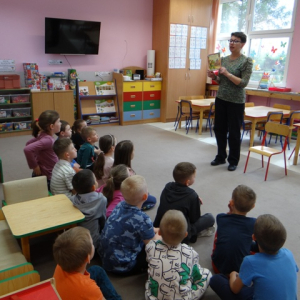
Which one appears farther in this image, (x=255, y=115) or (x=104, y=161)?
(x=255, y=115)

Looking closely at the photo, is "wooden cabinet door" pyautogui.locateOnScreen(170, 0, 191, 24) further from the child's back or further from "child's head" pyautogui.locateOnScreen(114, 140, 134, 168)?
the child's back

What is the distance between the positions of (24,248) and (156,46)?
632 cm

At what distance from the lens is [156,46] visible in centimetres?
738

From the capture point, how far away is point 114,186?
238cm

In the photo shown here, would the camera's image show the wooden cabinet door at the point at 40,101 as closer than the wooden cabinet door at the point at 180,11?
Yes

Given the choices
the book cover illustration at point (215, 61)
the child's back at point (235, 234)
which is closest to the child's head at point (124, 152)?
the child's back at point (235, 234)

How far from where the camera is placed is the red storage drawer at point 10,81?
18.6ft

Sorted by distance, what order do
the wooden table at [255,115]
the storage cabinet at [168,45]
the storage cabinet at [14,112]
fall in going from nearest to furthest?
the wooden table at [255,115] → the storage cabinet at [14,112] → the storage cabinet at [168,45]

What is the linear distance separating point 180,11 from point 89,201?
234 inches

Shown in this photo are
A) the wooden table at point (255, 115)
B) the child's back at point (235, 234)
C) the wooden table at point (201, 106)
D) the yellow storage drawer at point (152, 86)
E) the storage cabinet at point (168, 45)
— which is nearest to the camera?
the child's back at point (235, 234)

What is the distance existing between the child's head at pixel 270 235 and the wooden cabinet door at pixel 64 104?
17.6 ft

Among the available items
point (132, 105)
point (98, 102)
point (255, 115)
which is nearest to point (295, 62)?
point (255, 115)

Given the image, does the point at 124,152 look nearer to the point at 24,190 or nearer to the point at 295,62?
the point at 24,190

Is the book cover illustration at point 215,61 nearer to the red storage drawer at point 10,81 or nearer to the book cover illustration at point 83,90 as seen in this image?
the book cover illustration at point 83,90
